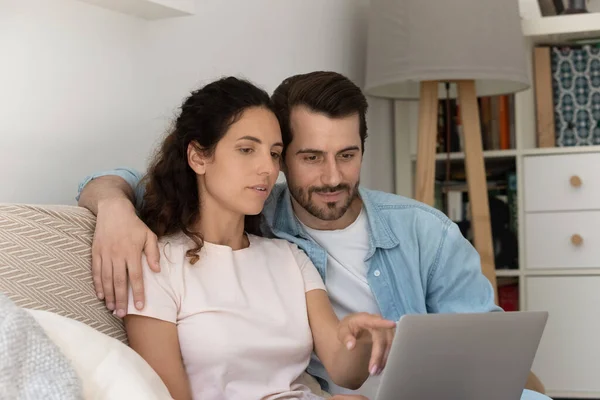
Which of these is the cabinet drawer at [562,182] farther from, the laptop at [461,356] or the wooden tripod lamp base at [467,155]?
the laptop at [461,356]

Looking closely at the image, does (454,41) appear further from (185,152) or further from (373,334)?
(373,334)

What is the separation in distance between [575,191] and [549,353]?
1.83 feet

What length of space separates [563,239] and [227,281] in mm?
1758

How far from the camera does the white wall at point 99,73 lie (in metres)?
1.54

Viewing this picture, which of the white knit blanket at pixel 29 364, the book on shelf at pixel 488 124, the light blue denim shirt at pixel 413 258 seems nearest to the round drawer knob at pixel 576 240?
A: the book on shelf at pixel 488 124

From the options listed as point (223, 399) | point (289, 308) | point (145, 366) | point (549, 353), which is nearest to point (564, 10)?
point (549, 353)

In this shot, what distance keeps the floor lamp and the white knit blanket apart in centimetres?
180

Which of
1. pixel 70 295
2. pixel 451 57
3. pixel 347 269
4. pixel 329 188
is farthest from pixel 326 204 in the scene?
pixel 451 57

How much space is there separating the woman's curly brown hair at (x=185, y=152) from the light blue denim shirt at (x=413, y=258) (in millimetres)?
287

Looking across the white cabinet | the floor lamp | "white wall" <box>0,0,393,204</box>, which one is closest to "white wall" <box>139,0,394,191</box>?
"white wall" <box>0,0,393,204</box>

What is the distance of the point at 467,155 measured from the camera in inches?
105

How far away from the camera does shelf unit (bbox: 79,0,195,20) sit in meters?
1.71

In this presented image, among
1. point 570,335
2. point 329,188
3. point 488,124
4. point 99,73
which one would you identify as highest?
point 99,73

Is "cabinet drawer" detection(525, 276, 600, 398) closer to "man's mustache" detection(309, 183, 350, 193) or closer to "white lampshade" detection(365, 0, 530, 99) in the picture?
"white lampshade" detection(365, 0, 530, 99)
